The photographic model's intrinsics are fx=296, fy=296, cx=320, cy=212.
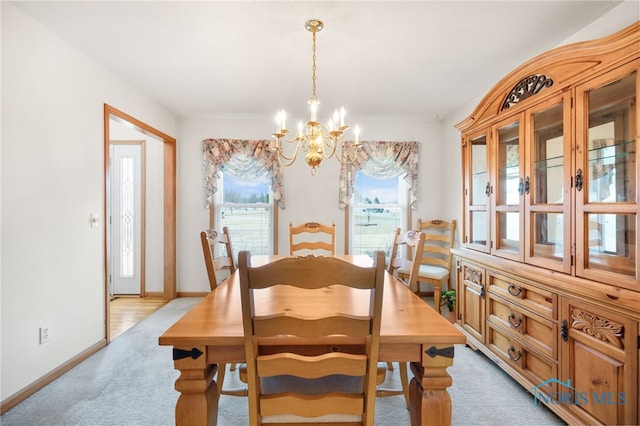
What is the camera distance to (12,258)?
181cm

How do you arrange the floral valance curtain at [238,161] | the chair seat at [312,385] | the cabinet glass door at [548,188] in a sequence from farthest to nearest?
1. the floral valance curtain at [238,161]
2. the cabinet glass door at [548,188]
3. the chair seat at [312,385]

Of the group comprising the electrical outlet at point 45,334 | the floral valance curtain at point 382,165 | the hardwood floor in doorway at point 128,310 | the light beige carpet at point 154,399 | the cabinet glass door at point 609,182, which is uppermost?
the floral valance curtain at point 382,165

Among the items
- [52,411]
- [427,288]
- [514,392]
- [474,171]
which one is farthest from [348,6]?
[427,288]

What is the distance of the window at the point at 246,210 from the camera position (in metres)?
4.10

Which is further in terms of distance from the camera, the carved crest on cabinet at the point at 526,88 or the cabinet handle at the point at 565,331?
the carved crest on cabinet at the point at 526,88

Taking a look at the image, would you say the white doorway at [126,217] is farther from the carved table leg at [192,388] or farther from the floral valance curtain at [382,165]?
the carved table leg at [192,388]

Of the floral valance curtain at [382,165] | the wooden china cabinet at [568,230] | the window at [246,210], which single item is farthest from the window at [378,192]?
the wooden china cabinet at [568,230]

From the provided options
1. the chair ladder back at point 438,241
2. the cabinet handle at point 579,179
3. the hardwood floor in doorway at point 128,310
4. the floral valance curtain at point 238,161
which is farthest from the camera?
the floral valance curtain at point 238,161

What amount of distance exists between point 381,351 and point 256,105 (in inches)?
123

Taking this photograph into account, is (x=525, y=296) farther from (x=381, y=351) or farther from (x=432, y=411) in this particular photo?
(x=381, y=351)

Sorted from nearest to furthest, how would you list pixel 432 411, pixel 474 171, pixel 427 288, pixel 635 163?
pixel 432 411, pixel 635 163, pixel 474 171, pixel 427 288

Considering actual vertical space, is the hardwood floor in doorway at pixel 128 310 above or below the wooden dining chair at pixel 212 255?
below

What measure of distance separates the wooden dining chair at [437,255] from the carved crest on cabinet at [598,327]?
1.72 metres

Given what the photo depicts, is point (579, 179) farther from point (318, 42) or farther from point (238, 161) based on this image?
point (238, 161)
